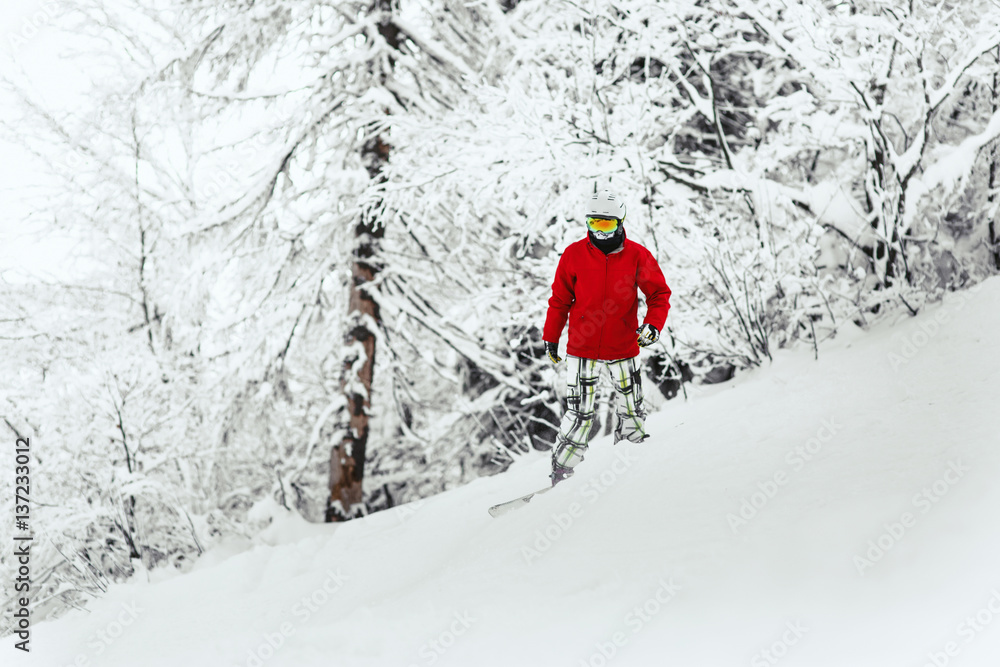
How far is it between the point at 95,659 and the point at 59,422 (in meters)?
5.31

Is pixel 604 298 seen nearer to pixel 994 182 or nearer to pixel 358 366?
pixel 994 182

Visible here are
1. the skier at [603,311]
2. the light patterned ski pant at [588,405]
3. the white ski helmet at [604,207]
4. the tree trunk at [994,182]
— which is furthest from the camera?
the tree trunk at [994,182]

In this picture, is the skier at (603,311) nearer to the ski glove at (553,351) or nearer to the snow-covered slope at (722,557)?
the ski glove at (553,351)

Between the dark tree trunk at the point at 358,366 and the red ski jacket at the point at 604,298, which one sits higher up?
the red ski jacket at the point at 604,298

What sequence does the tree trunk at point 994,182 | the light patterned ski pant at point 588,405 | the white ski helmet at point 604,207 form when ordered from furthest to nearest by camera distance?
1. the tree trunk at point 994,182
2. the light patterned ski pant at point 588,405
3. the white ski helmet at point 604,207

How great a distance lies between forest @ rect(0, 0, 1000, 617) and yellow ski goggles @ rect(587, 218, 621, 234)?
6.92 feet

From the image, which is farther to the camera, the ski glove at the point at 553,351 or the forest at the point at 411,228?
the forest at the point at 411,228

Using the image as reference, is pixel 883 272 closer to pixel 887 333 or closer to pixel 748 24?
pixel 887 333

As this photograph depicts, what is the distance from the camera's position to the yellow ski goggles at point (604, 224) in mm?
3516

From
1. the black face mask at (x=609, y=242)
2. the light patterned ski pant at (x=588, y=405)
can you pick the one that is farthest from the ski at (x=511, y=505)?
the black face mask at (x=609, y=242)

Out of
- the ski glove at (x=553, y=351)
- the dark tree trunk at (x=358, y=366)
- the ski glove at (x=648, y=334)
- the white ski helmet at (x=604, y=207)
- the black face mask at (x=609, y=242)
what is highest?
the white ski helmet at (x=604, y=207)

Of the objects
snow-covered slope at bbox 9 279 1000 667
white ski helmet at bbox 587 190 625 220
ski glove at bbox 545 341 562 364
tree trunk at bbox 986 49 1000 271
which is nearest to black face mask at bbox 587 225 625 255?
white ski helmet at bbox 587 190 625 220

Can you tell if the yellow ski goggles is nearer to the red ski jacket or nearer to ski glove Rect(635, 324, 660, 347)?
the red ski jacket

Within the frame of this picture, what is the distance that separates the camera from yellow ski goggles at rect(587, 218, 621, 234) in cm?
352
